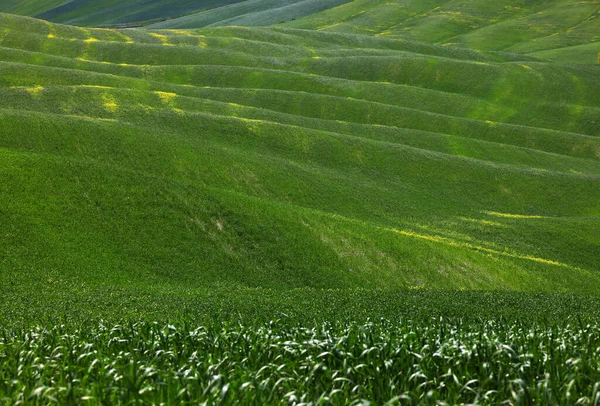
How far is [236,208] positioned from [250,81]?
86.5 meters

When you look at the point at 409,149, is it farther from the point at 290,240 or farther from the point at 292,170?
the point at 290,240

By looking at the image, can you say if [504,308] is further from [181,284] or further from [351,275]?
[181,284]

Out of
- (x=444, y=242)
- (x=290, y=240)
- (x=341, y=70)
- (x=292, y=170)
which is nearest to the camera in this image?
(x=290, y=240)

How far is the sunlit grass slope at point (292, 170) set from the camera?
47031 mm

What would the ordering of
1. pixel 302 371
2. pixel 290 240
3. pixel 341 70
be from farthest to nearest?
1. pixel 341 70
2. pixel 290 240
3. pixel 302 371

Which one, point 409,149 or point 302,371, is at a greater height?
point 302,371

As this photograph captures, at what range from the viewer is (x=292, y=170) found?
239 ft

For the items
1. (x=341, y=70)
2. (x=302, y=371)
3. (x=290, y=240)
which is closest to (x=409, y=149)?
(x=290, y=240)

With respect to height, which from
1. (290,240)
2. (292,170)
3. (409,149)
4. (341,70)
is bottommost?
(409,149)

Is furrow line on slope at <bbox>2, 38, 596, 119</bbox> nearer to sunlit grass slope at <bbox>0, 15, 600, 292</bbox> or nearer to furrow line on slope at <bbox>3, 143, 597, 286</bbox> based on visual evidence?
sunlit grass slope at <bbox>0, 15, 600, 292</bbox>

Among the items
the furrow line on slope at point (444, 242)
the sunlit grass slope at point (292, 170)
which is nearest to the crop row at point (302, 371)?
the sunlit grass slope at point (292, 170)

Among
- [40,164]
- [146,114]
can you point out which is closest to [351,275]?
[40,164]

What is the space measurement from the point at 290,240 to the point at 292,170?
22.8m

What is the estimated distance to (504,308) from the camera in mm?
32500
